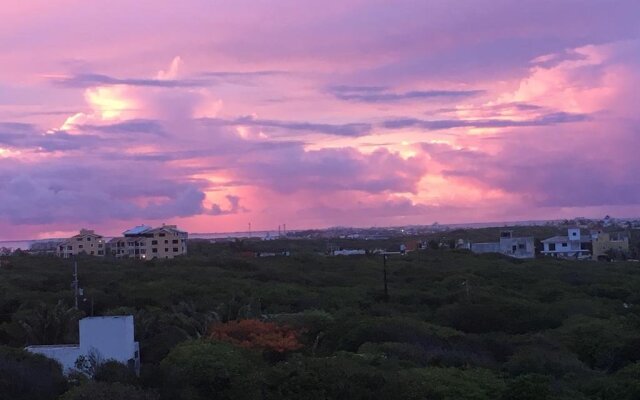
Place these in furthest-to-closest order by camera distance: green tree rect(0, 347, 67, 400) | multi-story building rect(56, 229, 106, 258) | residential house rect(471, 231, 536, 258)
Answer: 1. multi-story building rect(56, 229, 106, 258)
2. residential house rect(471, 231, 536, 258)
3. green tree rect(0, 347, 67, 400)

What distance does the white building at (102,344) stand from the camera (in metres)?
22.7

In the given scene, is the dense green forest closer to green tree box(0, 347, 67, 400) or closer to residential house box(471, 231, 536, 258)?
green tree box(0, 347, 67, 400)

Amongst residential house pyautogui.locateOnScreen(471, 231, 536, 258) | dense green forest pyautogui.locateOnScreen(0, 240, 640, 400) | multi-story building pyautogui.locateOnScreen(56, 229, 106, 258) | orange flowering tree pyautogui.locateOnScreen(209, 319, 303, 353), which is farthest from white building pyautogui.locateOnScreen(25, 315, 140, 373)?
multi-story building pyautogui.locateOnScreen(56, 229, 106, 258)

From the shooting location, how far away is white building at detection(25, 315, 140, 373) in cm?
2269

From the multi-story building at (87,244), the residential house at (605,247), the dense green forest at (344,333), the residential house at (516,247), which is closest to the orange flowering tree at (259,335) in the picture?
the dense green forest at (344,333)

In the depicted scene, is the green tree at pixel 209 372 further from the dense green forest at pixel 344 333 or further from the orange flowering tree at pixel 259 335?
the orange flowering tree at pixel 259 335

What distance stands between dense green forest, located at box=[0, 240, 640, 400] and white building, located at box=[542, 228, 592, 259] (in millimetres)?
31100

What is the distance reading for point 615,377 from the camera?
21.2 m

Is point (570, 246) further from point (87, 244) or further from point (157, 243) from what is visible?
point (87, 244)

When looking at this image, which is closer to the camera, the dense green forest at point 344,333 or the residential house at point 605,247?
the dense green forest at point 344,333

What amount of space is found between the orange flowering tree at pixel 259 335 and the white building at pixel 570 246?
220 ft

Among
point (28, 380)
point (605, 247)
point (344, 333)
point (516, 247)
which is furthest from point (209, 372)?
point (605, 247)

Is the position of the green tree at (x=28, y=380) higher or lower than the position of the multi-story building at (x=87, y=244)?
lower

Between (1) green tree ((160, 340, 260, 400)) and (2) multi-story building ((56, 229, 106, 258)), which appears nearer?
(1) green tree ((160, 340, 260, 400))
